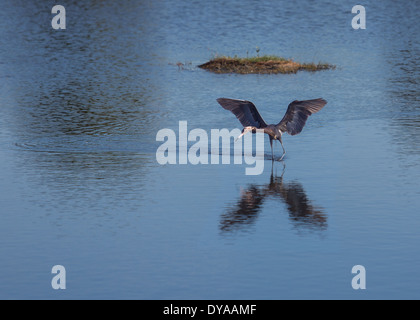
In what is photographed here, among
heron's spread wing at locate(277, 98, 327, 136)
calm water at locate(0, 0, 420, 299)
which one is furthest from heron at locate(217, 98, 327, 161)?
calm water at locate(0, 0, 420, 299)

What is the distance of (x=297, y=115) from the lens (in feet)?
74.7

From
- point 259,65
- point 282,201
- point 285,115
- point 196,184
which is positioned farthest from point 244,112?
point 259,65

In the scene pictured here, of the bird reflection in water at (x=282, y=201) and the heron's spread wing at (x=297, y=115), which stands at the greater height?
the heron's spread wing at (x=297, y=115)

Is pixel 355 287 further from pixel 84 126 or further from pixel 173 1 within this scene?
pixel 173 1

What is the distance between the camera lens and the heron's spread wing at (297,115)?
22.4 m

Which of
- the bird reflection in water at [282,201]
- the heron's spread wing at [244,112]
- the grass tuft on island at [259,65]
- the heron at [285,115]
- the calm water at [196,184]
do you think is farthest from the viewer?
the grass tuft on island at [259,65]

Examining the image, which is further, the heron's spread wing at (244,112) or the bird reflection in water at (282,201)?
the heron's spread wing at (244,112)

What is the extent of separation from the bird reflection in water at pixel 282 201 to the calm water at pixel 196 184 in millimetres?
45

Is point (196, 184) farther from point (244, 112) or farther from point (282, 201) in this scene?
point (244, 112)

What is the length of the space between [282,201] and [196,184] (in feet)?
7.10

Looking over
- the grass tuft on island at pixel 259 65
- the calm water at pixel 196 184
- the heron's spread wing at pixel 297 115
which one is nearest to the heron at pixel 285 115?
the heron's spread wing at pixel 297 115

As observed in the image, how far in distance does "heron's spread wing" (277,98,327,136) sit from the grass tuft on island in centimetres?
1404

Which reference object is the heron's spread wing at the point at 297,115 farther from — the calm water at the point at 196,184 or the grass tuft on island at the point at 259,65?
the grass tuft on island at the point at 259,65

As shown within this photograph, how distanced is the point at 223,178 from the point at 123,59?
20610 mm
